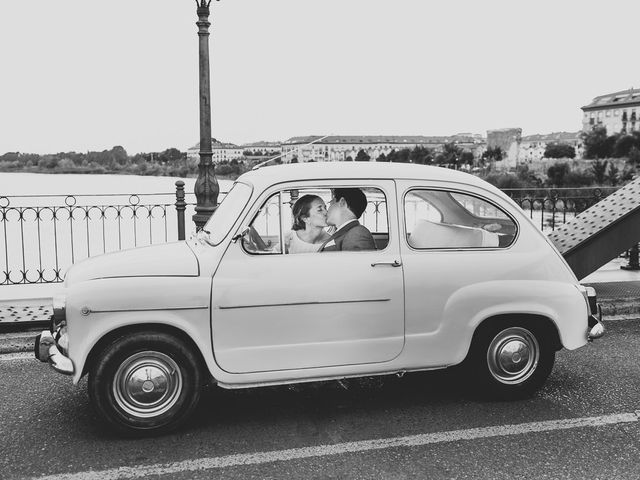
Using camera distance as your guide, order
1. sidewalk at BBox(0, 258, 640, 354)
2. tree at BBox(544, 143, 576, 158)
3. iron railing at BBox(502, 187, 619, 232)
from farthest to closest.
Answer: tree at BBox(544, 143, 576, 158) < iron railing at BBox(502, 187, 619, 232) < sidewalk at BBox(0, 258, 640, 354)

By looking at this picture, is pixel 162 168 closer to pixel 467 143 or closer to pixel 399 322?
pixel 399 322

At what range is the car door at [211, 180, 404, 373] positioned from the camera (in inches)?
162

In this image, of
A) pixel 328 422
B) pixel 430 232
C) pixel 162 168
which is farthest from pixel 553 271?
pixel 162 168

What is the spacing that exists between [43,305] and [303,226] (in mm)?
4483

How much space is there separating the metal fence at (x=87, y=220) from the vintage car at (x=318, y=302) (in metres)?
0.50

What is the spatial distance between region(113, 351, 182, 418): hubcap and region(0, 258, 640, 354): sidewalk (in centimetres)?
257

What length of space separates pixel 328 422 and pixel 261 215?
1501mm

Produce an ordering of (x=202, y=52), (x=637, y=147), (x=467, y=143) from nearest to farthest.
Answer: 1. (x=202, y=52)
2. (x=637, y=147)
3. (x=467, y=143)

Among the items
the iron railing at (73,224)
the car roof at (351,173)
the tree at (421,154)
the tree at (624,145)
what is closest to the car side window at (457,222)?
the car roof at (351,173)

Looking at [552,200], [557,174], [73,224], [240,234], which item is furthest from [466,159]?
[240,234]

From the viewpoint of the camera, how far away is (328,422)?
439cm

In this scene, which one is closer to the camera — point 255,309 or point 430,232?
point 255,309

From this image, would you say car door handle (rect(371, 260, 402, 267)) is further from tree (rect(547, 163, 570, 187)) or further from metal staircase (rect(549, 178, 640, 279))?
tree (rect(547, 163, 570, 187))

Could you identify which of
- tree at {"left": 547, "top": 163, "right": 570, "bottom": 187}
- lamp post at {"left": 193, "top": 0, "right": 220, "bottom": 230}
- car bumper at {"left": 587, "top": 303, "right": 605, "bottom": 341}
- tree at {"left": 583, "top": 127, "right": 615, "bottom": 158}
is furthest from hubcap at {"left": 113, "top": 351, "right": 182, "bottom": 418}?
tree at {"left": 583, "top": 127, "right": 615, "bottom": 158}
